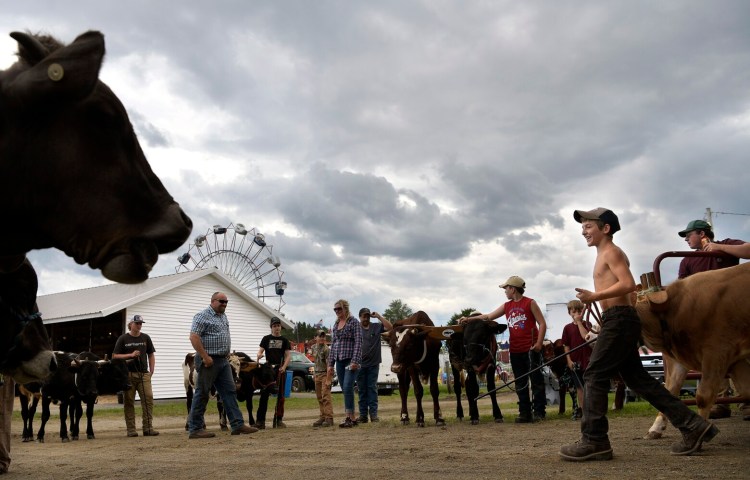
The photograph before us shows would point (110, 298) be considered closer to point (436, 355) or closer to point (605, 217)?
point (436, 355)

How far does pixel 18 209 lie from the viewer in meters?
1.81

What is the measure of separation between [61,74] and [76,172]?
0.28 metres

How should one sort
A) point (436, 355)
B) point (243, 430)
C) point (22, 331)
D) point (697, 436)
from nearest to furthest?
1. point (22, 331)
2. point (697, 436)
3. point (243, 430)
4. point (436, 355)

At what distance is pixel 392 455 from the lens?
7262 millimetres

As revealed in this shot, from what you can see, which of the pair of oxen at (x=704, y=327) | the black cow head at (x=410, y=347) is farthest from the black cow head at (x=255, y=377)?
the pair of oxen at (x=704, y=327)

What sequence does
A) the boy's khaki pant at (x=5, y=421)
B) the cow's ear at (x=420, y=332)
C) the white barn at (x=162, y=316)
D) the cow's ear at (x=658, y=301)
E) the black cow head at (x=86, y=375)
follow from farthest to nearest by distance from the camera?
1. the white barn at (x=162, y=316)
2. the black cow head at (x=86, y=375)
3. the cow's ear at (x=420, y=332)
4. the boy's khaki pant at (x=5, y=421)
5. the cow's ear at (x=658, y=301)

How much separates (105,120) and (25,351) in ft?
3.31

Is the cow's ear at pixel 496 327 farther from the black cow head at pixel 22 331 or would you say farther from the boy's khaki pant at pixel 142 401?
the black cow head at pixel 22 331

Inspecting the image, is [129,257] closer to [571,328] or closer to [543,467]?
[543,467]

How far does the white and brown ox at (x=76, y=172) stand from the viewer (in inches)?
69.4

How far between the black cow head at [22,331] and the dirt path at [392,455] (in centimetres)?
390

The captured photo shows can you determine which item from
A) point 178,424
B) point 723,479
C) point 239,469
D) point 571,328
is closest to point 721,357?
point 723,479

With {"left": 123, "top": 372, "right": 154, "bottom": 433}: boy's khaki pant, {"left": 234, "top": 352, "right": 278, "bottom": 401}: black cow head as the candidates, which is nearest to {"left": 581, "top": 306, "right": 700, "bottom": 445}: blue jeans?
{"left": 234, "top": 352, "right": 278, "bottom": 401}: black cow head

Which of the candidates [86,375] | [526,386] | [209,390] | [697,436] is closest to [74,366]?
[86,375]
